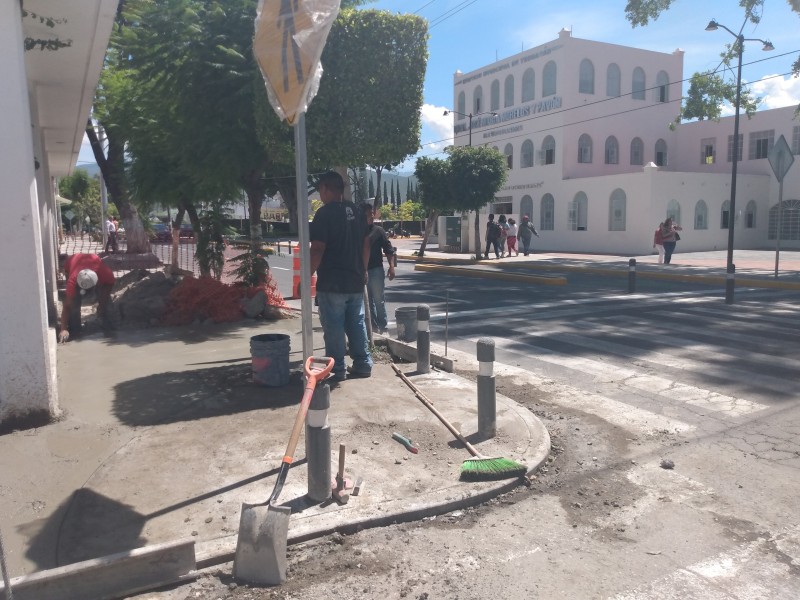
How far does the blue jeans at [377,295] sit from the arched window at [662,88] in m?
33.3

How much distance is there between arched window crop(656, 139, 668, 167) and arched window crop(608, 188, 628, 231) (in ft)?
29.9

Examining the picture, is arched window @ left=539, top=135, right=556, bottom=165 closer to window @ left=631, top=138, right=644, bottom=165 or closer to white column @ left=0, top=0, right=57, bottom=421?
window @ left=631, top=138, right=644, bottom=165

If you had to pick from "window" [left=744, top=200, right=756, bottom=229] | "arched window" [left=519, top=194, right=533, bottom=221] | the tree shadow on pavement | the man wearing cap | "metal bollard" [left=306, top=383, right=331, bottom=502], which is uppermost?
"arched window" [left=519, top=194, right=533, bottom=221]

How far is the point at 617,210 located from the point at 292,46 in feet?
95.7

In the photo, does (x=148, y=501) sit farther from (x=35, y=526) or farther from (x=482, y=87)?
(x=482, y=87)

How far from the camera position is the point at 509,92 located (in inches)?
1538

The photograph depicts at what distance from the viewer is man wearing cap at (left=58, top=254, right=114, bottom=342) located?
8453 mm

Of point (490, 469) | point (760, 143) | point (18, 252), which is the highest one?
point (760, 143)

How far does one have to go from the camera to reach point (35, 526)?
151 inches

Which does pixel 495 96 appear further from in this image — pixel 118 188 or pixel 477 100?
pixel 118 188

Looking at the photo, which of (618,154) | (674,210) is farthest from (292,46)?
(618,154)

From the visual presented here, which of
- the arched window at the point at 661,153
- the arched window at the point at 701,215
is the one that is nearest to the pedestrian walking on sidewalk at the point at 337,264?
the arched window at the point at 701,215

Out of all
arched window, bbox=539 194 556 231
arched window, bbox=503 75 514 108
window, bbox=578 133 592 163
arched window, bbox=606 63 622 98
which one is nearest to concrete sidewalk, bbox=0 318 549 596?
arched window, bbox=539 194 556 231

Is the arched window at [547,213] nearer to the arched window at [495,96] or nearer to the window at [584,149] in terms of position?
the window at [584,149]
